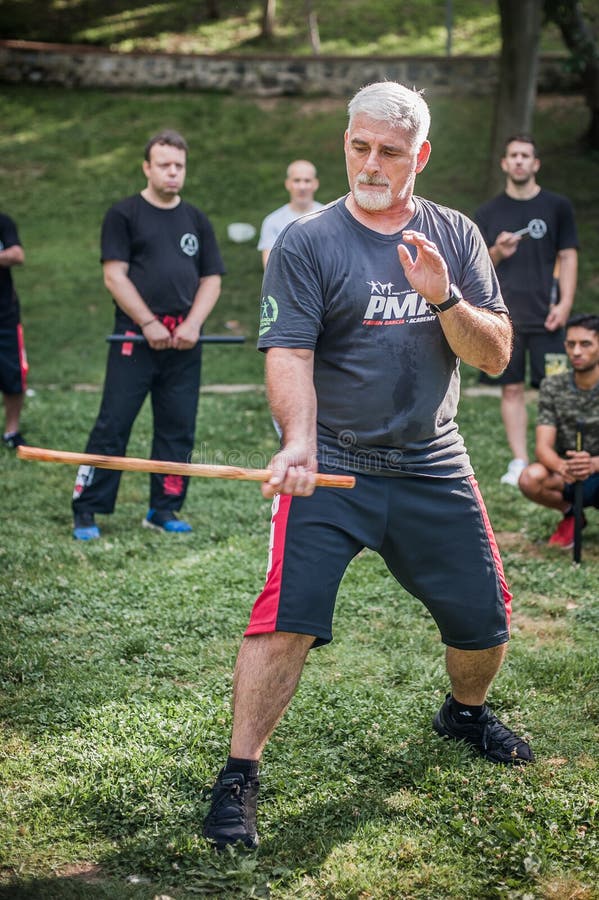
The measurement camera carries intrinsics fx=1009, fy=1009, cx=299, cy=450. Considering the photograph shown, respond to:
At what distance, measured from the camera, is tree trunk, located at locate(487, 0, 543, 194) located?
14578 mm

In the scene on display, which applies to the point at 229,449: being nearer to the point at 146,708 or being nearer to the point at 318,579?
the point at 146,708

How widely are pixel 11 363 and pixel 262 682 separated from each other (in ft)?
19.5

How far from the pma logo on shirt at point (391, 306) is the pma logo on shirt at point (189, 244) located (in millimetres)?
3404

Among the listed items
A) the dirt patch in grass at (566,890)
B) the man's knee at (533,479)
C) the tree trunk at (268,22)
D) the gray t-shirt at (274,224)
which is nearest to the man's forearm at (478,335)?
the dirt patch in grass at (566,890)

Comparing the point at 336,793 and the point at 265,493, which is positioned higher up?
the point at 265,493

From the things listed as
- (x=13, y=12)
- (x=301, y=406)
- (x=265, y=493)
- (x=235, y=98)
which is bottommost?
(x=265, y=493)

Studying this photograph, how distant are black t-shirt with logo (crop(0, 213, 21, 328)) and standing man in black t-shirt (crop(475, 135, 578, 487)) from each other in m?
3.91

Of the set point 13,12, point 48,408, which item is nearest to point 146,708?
point 48,408

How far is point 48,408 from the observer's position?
973cm

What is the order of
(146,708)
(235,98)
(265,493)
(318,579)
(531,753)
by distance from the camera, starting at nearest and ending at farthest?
1. (265,493)
2. (318,579)
3. (531,753)
4. (146,708)
5. (235,98)

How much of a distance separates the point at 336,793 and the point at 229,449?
16.8ft

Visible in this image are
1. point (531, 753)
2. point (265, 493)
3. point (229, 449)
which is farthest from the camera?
point (229, 449)

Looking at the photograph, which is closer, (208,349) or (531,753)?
(531,753)

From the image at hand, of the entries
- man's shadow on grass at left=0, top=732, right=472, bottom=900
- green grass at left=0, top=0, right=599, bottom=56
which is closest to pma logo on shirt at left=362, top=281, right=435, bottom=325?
man's shadow on grass at left=0, top=732, right=472, bottom=900
